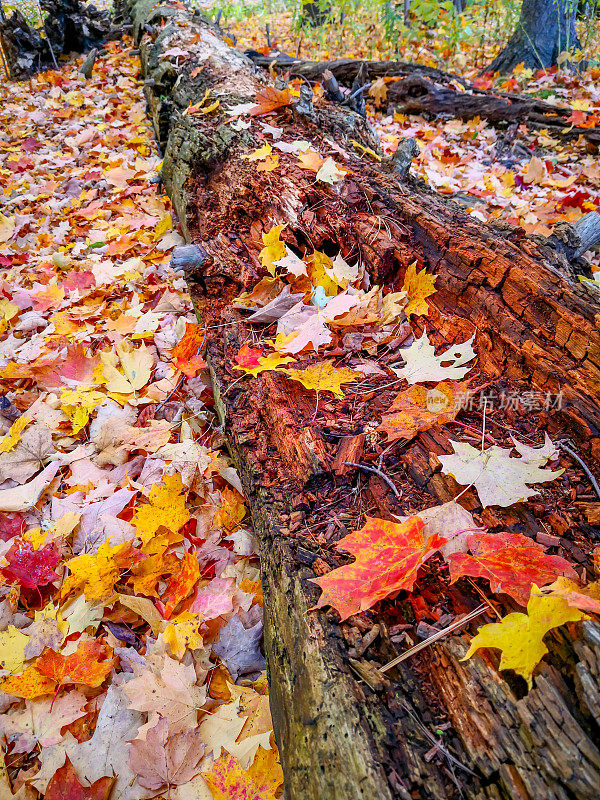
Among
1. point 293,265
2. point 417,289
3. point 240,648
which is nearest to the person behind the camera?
point 240,648

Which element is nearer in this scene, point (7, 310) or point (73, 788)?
point (73, 788)

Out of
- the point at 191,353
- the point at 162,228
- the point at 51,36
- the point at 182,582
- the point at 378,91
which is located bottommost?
the point at 182,582

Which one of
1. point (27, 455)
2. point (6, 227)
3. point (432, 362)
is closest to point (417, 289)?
point (432, 362)

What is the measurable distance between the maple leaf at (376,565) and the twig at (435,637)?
0.11 meters

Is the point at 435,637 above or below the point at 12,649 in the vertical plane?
above

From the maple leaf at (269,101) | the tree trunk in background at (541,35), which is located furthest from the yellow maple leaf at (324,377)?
the tree trunk in background at (541,35)

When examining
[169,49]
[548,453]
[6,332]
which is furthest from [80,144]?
[548,453]

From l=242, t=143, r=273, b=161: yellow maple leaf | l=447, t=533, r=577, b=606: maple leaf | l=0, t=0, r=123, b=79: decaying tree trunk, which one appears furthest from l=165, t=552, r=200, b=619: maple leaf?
l=0, t=0, r=123, b=79: decaying tree trunk

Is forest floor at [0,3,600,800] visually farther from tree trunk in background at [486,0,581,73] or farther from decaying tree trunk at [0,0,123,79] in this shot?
decaying tree trunk at [0,0,123,79]

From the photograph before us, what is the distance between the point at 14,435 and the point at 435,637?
1.92 metres

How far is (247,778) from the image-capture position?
1116 millimetres

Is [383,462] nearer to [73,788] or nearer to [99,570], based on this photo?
[99,570]

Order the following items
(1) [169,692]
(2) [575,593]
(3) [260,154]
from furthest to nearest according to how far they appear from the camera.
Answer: (3) [260,154]
(1) [169,692]
(2) [575,593]

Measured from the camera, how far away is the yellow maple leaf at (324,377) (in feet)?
5.02
